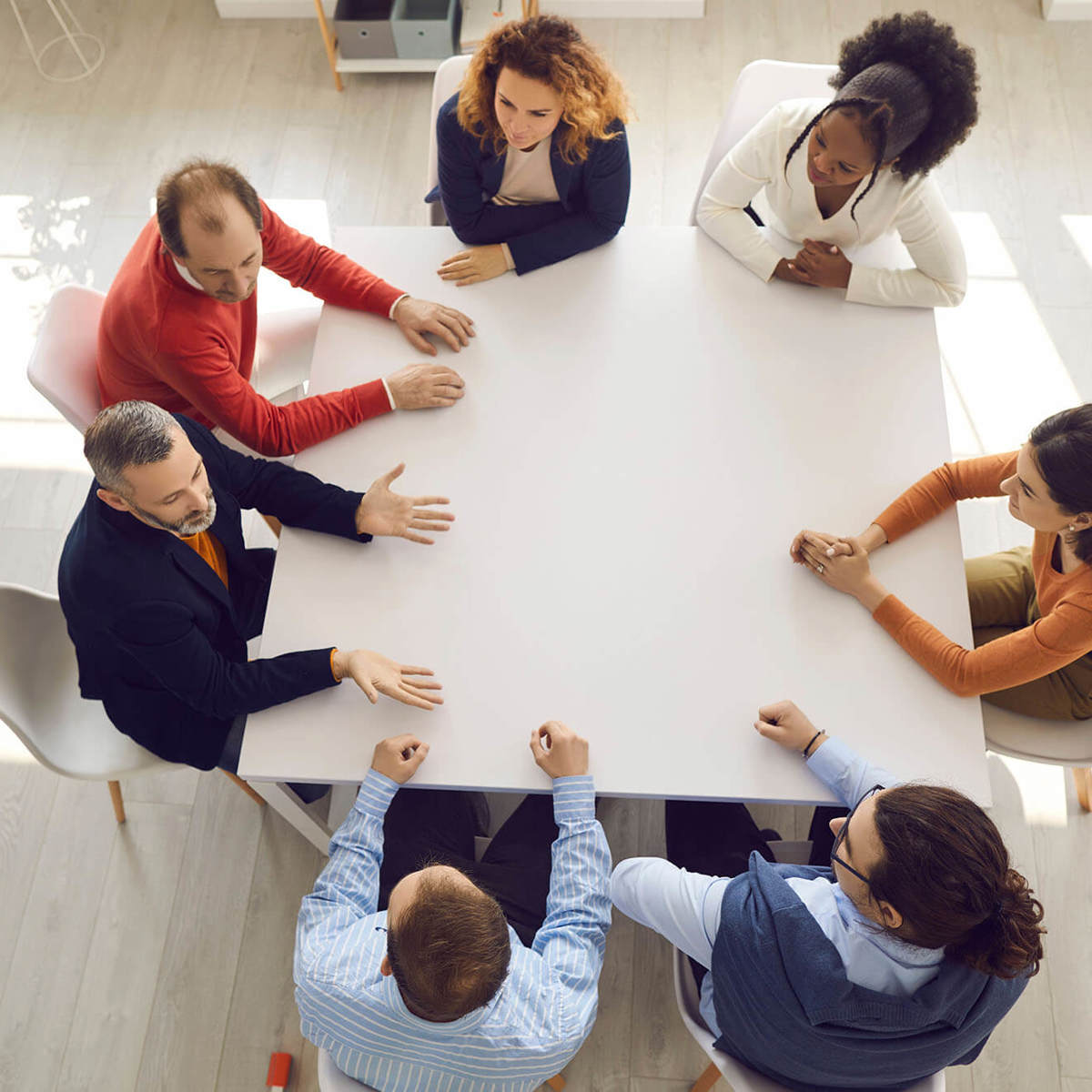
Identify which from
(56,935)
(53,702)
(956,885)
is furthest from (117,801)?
(956,885)

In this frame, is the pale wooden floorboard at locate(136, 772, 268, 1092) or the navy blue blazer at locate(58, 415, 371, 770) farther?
the pale wooden floorboard at locate(136, 772, 268, 1092)

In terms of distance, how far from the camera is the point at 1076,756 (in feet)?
6.05

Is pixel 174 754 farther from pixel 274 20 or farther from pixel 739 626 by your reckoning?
pixel 274 20

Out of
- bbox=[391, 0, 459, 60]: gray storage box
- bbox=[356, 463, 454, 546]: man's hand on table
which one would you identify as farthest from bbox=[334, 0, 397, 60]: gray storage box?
bbox=[356, 463, 454, 546]: man's hand on table

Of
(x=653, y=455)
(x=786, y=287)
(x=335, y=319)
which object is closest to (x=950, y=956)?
(x=653, y=455)

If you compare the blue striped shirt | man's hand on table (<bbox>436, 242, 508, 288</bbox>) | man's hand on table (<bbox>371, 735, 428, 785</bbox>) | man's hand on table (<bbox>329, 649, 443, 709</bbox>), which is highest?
man's hand on table (<bbox>436, 242, 508, 288</bbox>)

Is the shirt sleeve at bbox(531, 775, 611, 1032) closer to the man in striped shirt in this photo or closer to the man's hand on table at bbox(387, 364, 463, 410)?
the man in striped shirt

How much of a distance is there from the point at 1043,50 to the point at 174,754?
12.7 feet

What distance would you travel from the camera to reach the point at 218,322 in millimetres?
1959

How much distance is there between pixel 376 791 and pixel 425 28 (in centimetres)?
294

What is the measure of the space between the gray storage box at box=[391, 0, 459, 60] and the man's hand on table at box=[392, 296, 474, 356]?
1.94 meters

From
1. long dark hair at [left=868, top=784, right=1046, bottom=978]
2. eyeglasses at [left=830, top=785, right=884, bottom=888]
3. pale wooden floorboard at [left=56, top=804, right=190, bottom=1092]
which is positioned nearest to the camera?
long dark hair at [left=868, top=784, right=1046, bottom=978]

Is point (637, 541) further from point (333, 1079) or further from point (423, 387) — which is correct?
point (333, 1079)

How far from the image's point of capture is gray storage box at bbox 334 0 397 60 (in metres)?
3.42
